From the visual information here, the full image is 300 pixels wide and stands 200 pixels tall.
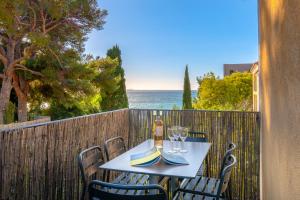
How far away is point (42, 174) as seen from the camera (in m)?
2.71

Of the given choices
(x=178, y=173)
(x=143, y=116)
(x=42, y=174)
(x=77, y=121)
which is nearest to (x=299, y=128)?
(x=178, y=173)

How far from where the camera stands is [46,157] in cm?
276

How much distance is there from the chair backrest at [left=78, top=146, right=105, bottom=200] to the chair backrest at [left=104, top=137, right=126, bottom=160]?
5.6 inches

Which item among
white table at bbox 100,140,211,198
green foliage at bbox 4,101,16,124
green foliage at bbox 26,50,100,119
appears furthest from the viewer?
green foliage at bbox 26,50,100,119

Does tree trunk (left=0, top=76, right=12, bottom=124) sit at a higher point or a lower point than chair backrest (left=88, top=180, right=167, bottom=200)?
higher

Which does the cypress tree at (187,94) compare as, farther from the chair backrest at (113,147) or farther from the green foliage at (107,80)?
the chair backrest at (113,147)

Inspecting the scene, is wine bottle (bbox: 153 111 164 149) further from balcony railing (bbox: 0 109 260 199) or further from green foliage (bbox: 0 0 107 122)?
green foliage (bbox: 0 0 107 122)

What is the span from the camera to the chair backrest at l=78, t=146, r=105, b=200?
7.73 feet

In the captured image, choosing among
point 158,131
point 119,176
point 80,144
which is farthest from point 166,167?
point 80,144

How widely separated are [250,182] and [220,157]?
0.54 m

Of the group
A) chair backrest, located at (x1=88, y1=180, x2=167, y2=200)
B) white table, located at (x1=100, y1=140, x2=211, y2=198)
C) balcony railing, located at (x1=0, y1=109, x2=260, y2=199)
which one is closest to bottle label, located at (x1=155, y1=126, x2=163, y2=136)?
white table, located at (x1=100, y1=140, x2=211, y2=198)

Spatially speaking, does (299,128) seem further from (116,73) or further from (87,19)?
(116,73)

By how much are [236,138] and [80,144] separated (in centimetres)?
226

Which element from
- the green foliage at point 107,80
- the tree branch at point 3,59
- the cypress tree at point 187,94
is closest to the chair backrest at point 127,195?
the green foliage at point 107,80
